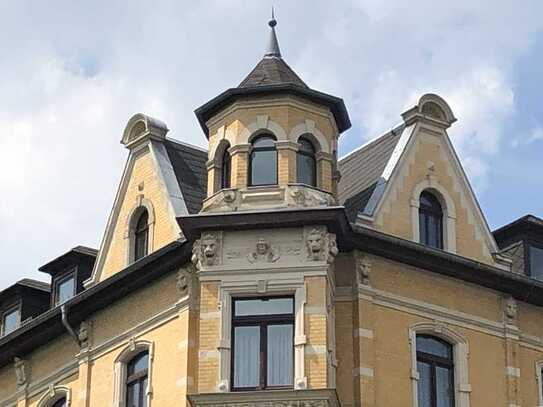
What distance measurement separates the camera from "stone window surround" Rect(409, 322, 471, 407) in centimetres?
3975

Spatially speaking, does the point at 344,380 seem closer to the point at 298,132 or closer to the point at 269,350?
the point at 269,350

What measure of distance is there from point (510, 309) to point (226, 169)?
7.26 metres

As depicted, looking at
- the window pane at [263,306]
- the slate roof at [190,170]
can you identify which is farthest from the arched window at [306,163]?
the window pane at [263,306]

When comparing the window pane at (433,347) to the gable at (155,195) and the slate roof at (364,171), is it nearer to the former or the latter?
the slate roof at (364,171)

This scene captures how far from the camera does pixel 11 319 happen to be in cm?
4766

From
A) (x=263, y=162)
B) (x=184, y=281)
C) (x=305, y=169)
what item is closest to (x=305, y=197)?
(x=305, y=169)

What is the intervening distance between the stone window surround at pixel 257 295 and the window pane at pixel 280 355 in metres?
0.27

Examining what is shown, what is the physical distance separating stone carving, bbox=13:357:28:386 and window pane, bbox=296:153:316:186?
32.3ft

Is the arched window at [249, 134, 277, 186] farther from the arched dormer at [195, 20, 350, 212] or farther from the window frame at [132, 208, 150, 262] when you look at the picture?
the window frame at [132, 208, 150, 262]

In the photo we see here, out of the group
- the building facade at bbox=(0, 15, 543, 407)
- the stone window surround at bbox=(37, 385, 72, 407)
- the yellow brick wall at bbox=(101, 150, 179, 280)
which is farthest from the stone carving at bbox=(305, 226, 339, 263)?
the stone window surround at bbox=(37, 385, 72, 407)

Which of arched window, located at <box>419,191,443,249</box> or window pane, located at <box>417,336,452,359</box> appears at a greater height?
arched window, located at <box>419,191,443,249</box>

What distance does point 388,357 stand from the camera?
39312 mm

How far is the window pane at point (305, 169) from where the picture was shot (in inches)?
1565

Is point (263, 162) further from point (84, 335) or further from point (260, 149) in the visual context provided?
point (84, 335)
